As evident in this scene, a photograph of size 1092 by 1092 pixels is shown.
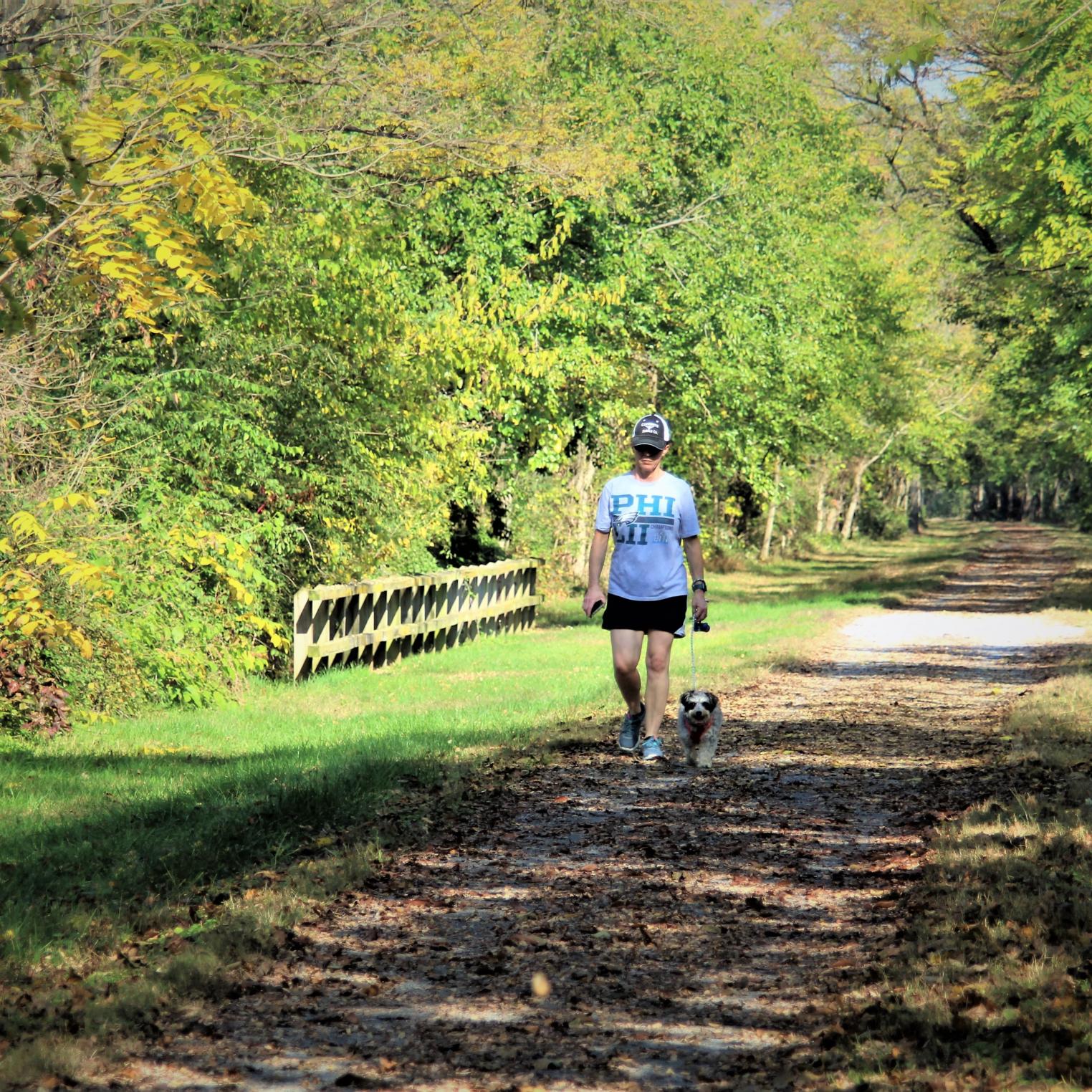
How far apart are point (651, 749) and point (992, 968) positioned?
4.75 m

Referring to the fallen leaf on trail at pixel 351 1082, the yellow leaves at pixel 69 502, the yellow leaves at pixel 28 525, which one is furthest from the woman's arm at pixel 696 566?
the fallen leaf on trail at pixel 351 1082

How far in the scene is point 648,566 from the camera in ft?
31.1

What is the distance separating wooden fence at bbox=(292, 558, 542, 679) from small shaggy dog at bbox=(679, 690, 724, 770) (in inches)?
292

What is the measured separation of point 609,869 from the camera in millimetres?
6785

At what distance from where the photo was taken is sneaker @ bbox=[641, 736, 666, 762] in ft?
31.8

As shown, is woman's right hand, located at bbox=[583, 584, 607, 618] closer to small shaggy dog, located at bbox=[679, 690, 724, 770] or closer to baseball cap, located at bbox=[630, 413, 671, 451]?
small shaggy dog, located at bbox=[679, 690, 724, 770]

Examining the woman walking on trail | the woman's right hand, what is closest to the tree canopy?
the woman walking on trail

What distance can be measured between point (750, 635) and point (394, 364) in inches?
310

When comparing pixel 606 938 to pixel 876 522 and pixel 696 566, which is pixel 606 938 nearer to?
pixel 696 566

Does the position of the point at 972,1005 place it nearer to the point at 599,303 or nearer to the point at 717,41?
the point at 599,303

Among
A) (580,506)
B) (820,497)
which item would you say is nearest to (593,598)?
(580,506)

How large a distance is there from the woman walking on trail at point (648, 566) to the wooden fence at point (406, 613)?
23.0ft

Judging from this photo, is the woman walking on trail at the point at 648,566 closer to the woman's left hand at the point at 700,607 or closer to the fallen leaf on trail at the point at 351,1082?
the woman's left hand at the point at 700,607

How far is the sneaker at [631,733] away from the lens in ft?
32.6
